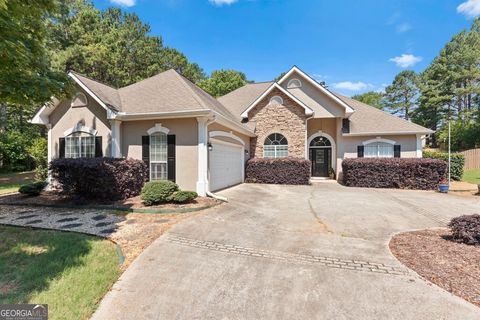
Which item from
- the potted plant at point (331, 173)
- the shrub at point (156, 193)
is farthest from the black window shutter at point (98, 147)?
the potted plant at point (331, 173)

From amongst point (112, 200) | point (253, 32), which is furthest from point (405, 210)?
point (253, 32)

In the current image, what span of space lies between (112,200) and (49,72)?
4512 mm

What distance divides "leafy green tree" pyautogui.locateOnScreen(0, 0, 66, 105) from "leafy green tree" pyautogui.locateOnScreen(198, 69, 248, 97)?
25.2 metres

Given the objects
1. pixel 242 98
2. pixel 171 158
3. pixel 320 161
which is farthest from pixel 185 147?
pixel 320 161

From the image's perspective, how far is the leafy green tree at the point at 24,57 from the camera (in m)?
4.88

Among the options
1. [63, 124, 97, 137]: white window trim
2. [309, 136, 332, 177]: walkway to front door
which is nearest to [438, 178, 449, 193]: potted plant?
[309, 136, 332, 177]: walkway to front door

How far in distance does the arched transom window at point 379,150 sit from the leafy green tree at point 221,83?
20963mm

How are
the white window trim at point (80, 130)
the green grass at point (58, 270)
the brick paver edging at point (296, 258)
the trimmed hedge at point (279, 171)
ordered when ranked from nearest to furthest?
the green grass at point (58, 270), the brick paver edging at point (296, 258), the white window trim at point (80, 130), the trimmed hedge at point (279, 171)

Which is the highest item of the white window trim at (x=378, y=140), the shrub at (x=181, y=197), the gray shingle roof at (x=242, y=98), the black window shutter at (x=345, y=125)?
the gray shingle roof at (x=242, y=98)

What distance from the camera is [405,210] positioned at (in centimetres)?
811

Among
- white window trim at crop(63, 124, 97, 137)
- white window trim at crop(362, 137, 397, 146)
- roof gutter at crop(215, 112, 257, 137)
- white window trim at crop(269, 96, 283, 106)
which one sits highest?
white window trim at crop(269, 96, 283, 106)

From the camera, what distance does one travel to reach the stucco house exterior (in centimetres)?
990

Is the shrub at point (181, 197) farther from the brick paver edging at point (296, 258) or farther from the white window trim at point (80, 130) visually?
the white window trim at point (80, 130)

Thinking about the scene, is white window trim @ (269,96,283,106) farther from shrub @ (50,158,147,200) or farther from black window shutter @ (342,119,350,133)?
shrub @ (50,158,147,200)
